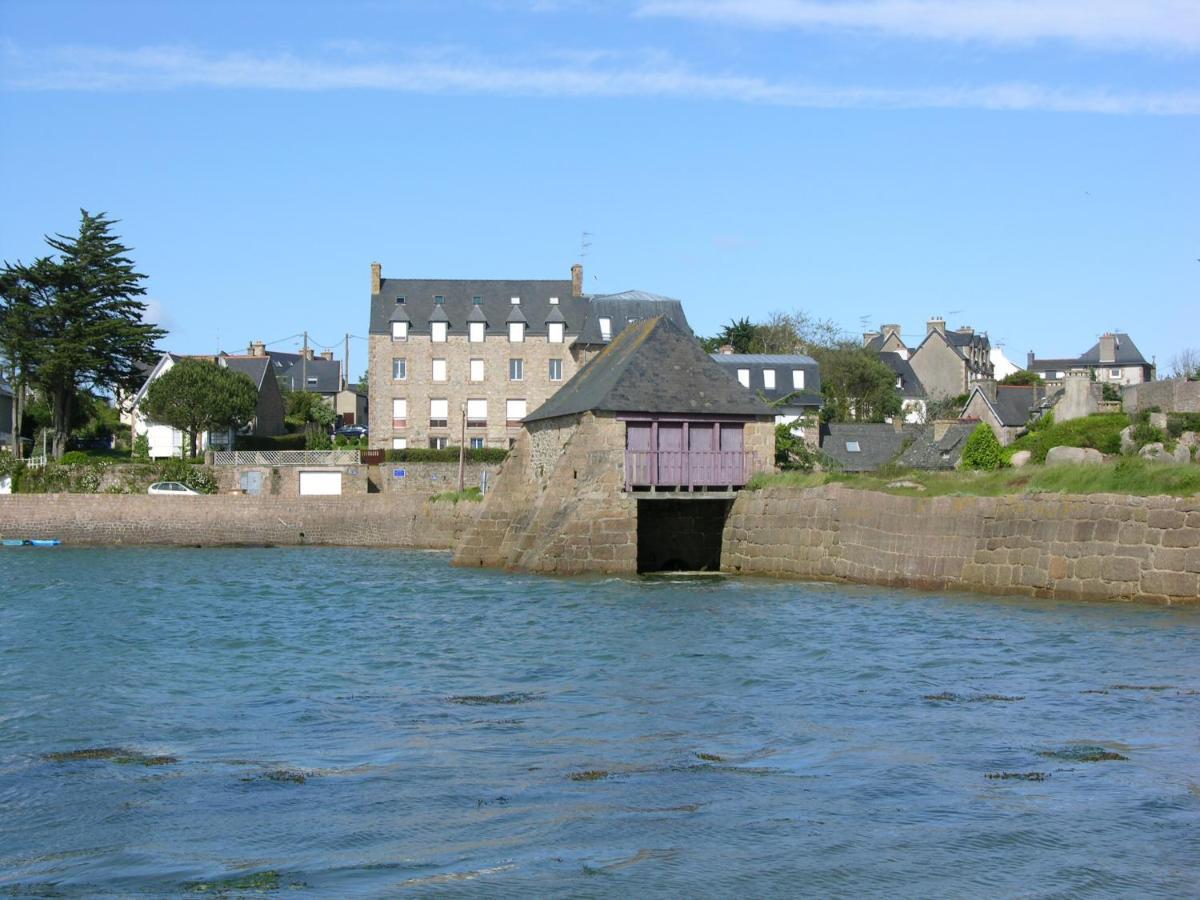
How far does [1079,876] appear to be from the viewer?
6977mm

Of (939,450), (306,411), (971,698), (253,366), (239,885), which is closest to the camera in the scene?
(239,885)

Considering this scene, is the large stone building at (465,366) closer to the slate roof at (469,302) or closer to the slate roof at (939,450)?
the slate roof at (469,302)

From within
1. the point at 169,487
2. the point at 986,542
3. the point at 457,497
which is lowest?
the point at 986,542

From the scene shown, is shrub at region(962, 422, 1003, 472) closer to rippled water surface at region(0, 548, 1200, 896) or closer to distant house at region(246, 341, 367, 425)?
rippled water surface at region(0, 548, 1200, 896)

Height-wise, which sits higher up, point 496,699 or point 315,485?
point 315,485

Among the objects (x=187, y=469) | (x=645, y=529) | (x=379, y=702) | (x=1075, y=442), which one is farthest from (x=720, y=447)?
(x=187, y=469)

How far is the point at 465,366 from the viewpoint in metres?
57.7

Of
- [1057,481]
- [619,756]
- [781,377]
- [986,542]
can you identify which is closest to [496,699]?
[619,756]

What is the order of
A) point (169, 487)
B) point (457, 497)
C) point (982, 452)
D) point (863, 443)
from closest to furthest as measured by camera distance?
point (982, 452), point (457, 497), point (169, 487), point (863, 443)

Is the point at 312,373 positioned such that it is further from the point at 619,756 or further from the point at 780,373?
the point at 619,756

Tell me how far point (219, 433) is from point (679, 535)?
33.2 metres

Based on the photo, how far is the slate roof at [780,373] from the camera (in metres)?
55.8

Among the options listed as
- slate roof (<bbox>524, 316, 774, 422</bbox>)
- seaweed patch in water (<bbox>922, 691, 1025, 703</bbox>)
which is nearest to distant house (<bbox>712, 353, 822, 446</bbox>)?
slate roof (<bbox>524, 316, 774, 422</bbox>)

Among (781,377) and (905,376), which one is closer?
(781,377)
